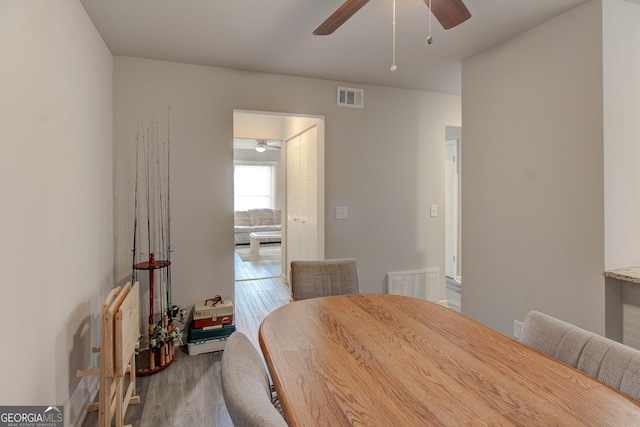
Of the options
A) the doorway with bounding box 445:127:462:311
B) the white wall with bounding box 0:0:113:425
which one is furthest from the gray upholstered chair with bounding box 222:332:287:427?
the doorway with bounding box 445:127:462:311

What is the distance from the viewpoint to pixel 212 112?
114 inches

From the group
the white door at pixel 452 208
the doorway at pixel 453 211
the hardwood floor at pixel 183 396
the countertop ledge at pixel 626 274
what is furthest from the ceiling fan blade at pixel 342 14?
the white door at pixel 452 208

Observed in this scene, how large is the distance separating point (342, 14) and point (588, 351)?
1.61 metres

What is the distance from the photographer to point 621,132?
6.21 feet

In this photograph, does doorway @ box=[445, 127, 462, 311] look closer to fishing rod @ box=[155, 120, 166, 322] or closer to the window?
fishing rod @ box=[155, 120, 166, 322]

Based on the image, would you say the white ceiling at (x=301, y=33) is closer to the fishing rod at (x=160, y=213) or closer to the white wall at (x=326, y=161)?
the white wall at (x=326, y=161)

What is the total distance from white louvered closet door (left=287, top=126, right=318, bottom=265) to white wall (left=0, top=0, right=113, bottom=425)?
1971 mm

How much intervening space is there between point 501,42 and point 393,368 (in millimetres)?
2477

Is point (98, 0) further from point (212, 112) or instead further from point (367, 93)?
point (367, 93)

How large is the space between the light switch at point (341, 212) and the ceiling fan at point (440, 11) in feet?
5.96

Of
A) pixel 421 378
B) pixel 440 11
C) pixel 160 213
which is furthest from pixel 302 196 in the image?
pixel 421 378

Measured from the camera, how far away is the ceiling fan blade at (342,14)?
1446mm

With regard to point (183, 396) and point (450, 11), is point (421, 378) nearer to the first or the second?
point (450, 11)

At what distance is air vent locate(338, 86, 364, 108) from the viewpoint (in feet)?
10.7
